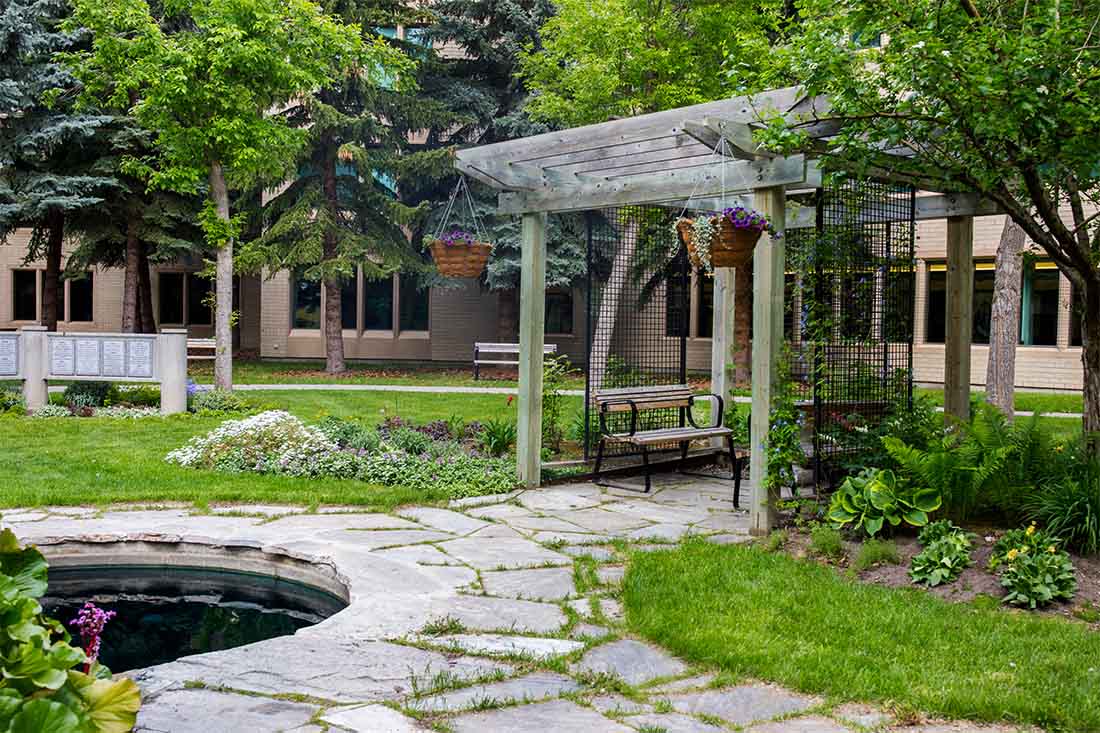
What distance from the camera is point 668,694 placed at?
425 centimetres

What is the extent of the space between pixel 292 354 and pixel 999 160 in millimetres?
23375

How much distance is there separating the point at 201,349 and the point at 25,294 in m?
8.46

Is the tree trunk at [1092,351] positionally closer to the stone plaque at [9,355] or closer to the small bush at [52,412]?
the small bush at [52,412]

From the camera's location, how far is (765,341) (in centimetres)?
718

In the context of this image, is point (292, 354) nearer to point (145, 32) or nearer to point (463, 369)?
point (463, 369)

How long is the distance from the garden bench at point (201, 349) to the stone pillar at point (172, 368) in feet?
27.2

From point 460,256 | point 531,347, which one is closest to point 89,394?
point 460,256

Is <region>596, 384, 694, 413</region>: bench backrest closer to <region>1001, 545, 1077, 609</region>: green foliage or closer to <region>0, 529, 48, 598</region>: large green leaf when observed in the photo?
<region>1001, 545, 1077, 609</region>: green foliage

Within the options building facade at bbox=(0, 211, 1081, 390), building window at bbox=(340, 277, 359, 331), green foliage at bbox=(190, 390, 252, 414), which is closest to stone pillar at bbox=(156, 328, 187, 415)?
green foliage at bbox=(190, 390, 252, 414)

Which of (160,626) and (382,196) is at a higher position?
(382,196)

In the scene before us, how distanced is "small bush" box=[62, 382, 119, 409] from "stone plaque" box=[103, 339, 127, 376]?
710mm

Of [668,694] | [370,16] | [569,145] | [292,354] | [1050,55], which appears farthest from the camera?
[292,354]

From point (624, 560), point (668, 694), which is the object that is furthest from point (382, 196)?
point (668, 694)

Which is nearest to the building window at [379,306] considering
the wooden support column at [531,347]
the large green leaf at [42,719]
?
the wooden support column at [531,347]
